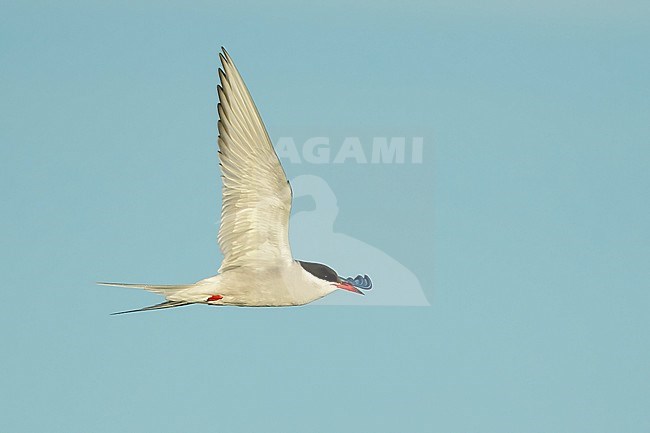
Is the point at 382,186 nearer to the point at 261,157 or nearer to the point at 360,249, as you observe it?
the point at 360,249

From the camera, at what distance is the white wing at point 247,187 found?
23.9ft

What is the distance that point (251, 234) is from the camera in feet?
24.7

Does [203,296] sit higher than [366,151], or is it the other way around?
[366,151]

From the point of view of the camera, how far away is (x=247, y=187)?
7441 millimetres

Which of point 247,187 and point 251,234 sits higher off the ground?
point 247,187

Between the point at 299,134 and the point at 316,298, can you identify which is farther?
the point at 299,134

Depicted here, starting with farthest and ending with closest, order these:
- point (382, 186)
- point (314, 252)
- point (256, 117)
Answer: point (382, 186)
point (314, 252)
point (256, 117)

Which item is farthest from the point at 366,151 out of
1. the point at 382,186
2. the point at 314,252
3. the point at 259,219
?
the point at 259,219

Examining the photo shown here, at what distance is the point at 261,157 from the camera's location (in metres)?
7.35

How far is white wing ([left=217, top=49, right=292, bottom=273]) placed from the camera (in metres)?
7.27

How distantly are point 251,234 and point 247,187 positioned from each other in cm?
27

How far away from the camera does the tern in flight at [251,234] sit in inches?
288

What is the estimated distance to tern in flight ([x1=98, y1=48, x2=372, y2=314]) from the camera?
7.31m

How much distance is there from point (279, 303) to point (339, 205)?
1.36m
